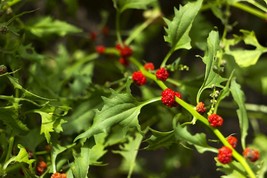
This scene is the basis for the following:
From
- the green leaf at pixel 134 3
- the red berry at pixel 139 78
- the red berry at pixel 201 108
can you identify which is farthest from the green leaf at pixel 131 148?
the green leaf at pixel 134 3

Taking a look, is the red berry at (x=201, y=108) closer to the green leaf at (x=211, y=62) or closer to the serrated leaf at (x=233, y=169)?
the green leaf at (x=211, y=62)

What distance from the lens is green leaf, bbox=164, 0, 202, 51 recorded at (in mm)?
1340

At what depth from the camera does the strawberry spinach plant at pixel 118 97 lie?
1.28 m

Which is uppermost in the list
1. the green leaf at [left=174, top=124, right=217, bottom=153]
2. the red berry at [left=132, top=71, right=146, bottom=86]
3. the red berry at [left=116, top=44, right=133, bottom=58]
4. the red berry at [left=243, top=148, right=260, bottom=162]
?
the red berry at [left=132, top=71, right=146, bottom=86]

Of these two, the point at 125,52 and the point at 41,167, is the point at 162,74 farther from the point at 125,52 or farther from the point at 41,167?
the point at 41,167

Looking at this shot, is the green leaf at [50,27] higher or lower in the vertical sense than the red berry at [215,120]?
higher

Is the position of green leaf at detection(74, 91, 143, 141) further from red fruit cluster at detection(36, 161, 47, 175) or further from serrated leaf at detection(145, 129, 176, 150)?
red fruit cluster at detection(36, 161, 47, 175)

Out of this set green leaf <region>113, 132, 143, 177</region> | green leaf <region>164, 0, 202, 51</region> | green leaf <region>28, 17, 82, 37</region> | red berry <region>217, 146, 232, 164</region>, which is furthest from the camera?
green leaf <region>28, 17, 82, 37</region>

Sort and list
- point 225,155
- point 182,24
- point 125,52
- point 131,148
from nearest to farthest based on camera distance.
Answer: point 225,155
point 182,24
point 131,148
point 125,52

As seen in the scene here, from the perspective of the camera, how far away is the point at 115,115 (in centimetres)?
127

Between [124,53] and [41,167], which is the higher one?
[124,53]

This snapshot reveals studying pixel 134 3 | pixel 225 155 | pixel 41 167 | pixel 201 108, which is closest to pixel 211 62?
pixel 201 108

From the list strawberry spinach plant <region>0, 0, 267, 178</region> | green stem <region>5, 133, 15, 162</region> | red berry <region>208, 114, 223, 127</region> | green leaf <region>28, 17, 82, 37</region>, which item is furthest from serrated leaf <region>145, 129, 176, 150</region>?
Answer: green leaf <region>28, 17, 82, 37</region>

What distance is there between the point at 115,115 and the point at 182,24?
→ 1.07 ft
